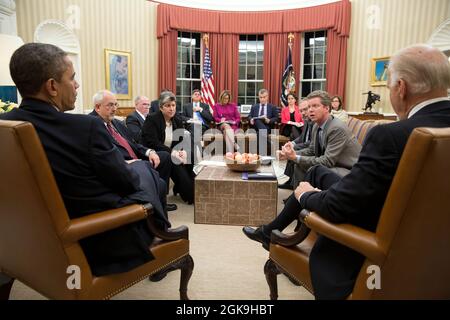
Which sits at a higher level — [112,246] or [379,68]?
[379,68]

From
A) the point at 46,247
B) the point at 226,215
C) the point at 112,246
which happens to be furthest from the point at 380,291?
the point at 226,215

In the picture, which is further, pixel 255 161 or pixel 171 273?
pixel 255 161

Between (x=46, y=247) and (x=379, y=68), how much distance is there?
6.95 m

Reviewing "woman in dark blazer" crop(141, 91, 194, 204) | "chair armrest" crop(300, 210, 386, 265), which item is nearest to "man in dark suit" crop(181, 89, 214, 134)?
"woman in dark blazer" crop(141, 91, 194, 204)

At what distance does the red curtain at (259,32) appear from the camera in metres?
7.19

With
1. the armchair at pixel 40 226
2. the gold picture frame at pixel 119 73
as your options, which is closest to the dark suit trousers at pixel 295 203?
the armchair at pixel 40 226

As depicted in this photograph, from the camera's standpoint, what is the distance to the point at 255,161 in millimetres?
3438

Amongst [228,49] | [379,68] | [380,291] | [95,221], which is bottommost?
[380,291]

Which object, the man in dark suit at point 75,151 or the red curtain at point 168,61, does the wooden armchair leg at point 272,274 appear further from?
the red curtain at point 168,61

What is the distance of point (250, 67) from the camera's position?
8.34 meters

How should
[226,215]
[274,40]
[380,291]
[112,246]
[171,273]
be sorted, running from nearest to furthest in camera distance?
[380,291], [112,246], [171,273], [226,215], [274,40]

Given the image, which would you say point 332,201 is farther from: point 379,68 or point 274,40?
point 274,40

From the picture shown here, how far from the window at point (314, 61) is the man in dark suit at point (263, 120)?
140 cm

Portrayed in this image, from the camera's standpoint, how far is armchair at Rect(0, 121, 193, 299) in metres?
1.21
